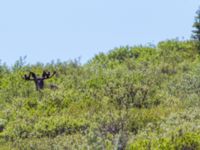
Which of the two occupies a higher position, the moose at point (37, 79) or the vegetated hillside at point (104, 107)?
the moose at point (37, 79)

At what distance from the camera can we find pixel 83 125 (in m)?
19.7

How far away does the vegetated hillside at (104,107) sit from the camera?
15914mm

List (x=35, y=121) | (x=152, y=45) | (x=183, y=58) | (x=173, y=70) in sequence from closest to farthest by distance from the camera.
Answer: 1. (x=35, y=121)
2. (x=173, y=70)
3. (x=183, y=58)
4. (x=152, y=45)

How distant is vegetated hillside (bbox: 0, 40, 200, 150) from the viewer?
15914 mm

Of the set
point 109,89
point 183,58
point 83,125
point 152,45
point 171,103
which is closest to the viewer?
point 83,125

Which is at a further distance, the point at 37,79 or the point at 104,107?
the point at 37,79

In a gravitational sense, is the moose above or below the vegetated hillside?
above

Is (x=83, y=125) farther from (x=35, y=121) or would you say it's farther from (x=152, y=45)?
(x=152, y=45)

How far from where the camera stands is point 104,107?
22.2m

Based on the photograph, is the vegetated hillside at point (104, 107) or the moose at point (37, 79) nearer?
the vegetated hillside at point (104, 107)

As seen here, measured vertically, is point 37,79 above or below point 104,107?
above

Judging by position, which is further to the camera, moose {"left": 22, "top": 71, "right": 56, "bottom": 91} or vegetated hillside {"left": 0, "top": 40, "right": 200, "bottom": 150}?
moose {"left": 22, "top": 71, "right": 56, "bottom": 91}

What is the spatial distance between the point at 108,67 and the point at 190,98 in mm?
12032

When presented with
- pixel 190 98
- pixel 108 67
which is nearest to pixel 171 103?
pixel 190 98
